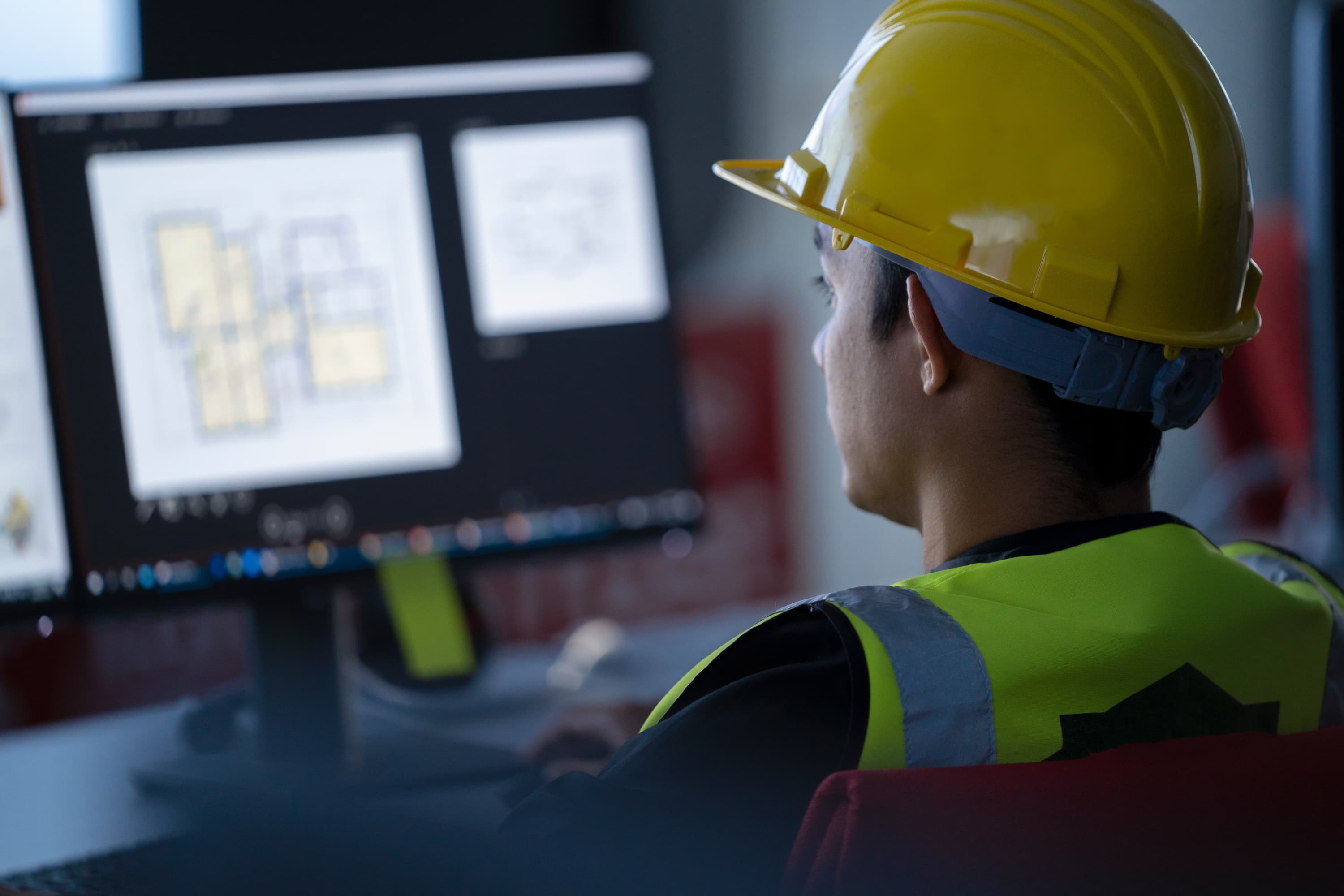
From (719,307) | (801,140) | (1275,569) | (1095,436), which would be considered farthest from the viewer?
(801,140)

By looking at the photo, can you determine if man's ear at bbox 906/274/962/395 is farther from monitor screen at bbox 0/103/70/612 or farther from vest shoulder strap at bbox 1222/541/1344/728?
monitor screen at bbox 0/103/70/612

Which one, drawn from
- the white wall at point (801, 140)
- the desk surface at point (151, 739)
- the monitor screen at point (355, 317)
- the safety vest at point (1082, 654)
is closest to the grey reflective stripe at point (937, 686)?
the safety vest at point (1082, 654)

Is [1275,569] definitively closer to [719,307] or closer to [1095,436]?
[1095,436]

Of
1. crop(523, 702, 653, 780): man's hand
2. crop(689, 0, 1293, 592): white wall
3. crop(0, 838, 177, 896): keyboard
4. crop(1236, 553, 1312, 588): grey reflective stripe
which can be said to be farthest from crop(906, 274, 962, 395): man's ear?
crop(689, 0, 1293, 592): white wall

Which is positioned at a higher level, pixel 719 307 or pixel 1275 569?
pixel 719 307

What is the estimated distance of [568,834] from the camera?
1.93 ft

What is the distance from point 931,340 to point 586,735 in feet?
1.58

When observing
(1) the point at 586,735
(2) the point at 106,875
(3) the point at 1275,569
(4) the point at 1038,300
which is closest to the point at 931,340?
(4) the point at 1038,300

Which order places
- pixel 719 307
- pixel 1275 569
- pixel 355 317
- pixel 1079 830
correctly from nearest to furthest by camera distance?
1. pixel 1079 830
2. pixel 1275 569
3. pixel 355 317
4. pixel 719 307

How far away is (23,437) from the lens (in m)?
1.07

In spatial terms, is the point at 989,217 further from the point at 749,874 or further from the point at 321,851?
the point at 321,851

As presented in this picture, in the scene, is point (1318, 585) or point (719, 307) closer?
point (1318, 585)

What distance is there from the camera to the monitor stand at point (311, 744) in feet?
3.36

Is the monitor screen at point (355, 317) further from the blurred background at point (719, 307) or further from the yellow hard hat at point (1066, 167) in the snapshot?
the yellow hard hat at point (1066, 167)
